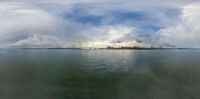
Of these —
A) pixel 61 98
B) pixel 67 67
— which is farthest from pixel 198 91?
pixel 67 67

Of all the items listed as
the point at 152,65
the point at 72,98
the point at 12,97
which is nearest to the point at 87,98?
the point at 72,98

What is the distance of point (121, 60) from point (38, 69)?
212 inches

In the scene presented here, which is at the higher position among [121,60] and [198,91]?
[121,60]

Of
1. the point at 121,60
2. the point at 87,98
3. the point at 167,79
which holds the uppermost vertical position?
the point at 121,60

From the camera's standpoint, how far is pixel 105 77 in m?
13.9

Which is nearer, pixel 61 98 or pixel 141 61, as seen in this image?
pixel 61 98

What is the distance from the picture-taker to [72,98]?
1164 cm

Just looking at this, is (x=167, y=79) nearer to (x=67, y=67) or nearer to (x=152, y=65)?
(x=152, y=65)

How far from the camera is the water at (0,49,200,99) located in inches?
426

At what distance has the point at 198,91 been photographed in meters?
10.6

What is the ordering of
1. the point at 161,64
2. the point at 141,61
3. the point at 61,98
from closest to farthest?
1. the point at 61,98
2. the point at 141,61
3. the point at 161,64

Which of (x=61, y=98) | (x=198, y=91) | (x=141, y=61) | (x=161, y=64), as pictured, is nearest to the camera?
(x=198, y=91)

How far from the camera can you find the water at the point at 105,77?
1081cm

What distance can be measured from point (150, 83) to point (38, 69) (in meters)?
6.63
